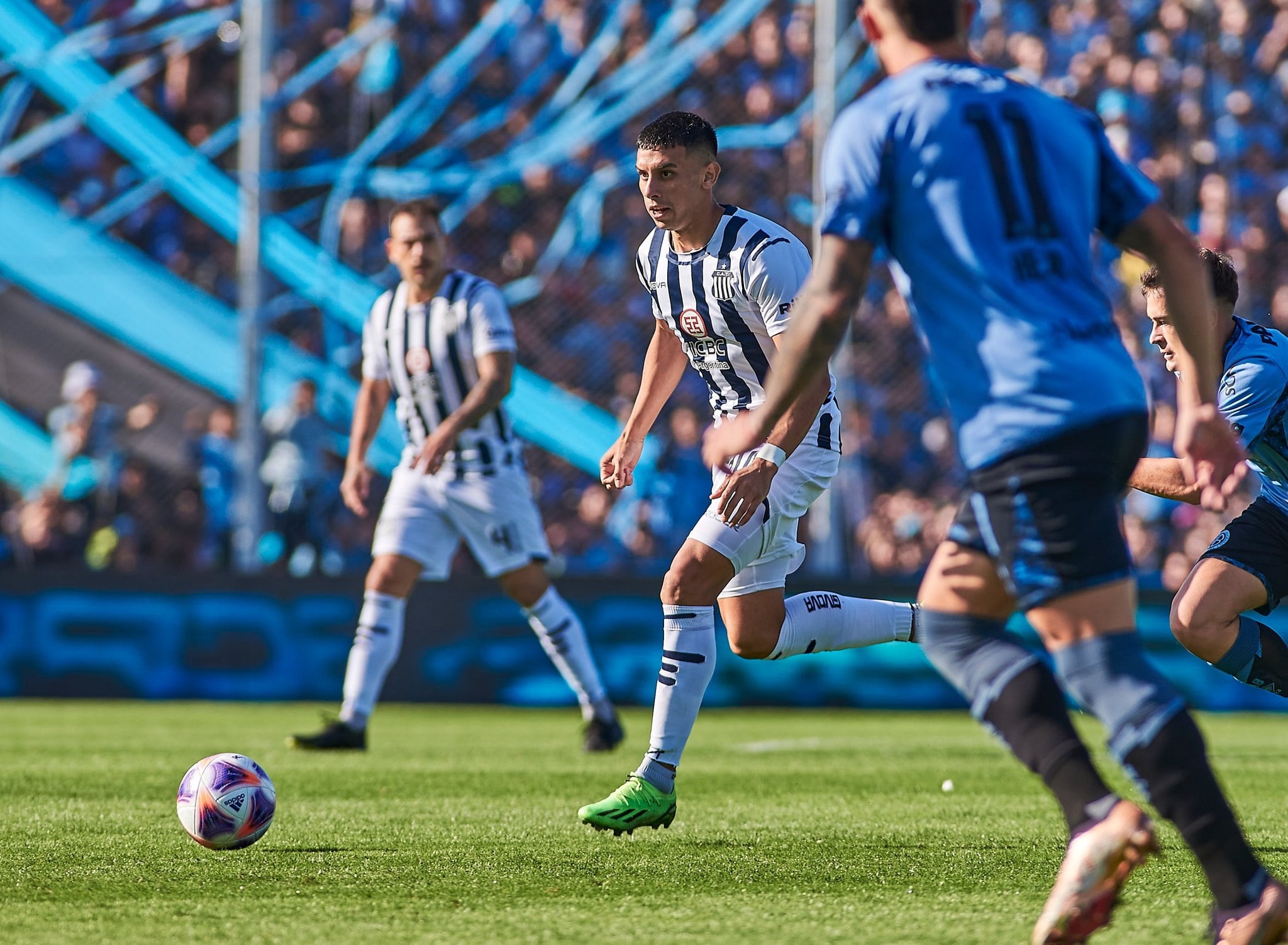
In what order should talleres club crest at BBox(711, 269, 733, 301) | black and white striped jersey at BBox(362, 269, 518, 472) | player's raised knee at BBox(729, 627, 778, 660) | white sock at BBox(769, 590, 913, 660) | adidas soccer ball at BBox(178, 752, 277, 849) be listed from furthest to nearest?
black and white striped jersey at BBox(362, 269, 518, 472) < white sock at BBox(769, 590, 913, 660) < player's raised knee at BBox(729, 627, 778, 660) < talleres club crest at BBox(711, 269, 733, 301) < adidas soccer ball at BBox(178, 752, 277, 849)

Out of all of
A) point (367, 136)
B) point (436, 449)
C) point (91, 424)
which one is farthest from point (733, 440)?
point (367, 136)

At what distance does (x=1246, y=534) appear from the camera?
20.1 ft

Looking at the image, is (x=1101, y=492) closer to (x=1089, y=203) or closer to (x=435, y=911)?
(x=1089, y=203)

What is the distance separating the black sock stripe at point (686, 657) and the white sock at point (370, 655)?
2966mm

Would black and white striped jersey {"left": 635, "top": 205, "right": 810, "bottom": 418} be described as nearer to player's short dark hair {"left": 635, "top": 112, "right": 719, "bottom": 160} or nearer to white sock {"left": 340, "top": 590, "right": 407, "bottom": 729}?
player's short dark hair {"left": 635, "top": 112, "right": 719, "bottom": 160}

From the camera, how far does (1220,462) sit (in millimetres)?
3104

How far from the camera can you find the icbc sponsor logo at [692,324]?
18.3 feet

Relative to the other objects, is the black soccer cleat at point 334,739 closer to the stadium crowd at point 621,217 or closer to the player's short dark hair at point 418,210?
the player's short dark hair at point 418,210

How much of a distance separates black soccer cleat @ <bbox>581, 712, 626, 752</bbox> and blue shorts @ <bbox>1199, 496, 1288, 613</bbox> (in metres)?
3.39

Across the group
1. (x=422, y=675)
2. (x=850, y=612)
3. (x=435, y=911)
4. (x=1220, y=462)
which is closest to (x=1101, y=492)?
(x=1220, y=462)

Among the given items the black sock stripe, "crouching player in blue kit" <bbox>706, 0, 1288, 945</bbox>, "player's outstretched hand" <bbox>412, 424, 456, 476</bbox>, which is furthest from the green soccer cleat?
"player's outstretched hand" <bbox>412, 424, 456, 476</bbox>

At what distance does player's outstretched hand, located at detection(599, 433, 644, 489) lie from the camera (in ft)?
19.0

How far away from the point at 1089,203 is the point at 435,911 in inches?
84.4

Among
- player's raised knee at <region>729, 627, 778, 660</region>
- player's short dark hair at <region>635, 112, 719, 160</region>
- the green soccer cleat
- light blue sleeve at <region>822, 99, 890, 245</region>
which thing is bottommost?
the green soccer cleat
